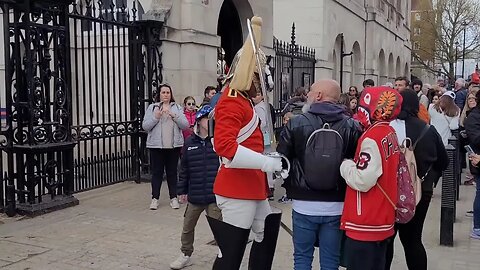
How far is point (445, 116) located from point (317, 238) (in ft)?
21.4

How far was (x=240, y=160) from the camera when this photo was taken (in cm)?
366

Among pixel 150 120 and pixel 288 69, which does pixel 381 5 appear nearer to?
pixel 288 69

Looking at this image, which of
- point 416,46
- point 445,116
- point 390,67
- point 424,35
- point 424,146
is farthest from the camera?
point 416,46

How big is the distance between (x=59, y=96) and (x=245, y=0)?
24.3 ft

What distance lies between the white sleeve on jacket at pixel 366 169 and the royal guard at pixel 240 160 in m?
0.48

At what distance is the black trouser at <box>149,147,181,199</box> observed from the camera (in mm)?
8141

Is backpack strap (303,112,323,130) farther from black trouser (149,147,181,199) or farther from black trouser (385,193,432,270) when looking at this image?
black trouser (149,147,181,199)

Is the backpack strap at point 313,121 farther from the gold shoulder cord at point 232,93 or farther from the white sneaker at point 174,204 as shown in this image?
the white sneaker at point 174,204

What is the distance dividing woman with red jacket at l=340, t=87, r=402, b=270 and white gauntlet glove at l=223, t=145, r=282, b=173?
468mm

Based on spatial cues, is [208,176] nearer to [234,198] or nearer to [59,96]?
[234,198]

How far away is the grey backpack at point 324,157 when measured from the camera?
376cm

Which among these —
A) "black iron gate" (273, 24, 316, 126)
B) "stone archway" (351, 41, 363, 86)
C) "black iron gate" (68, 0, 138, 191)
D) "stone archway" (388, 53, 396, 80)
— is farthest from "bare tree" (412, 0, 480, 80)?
"black iron gate" (68, 0, 138, 191)

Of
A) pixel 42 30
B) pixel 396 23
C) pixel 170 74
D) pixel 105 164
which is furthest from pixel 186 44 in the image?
pixel 396 23

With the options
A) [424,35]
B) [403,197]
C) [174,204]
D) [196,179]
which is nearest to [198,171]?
[196,179]
